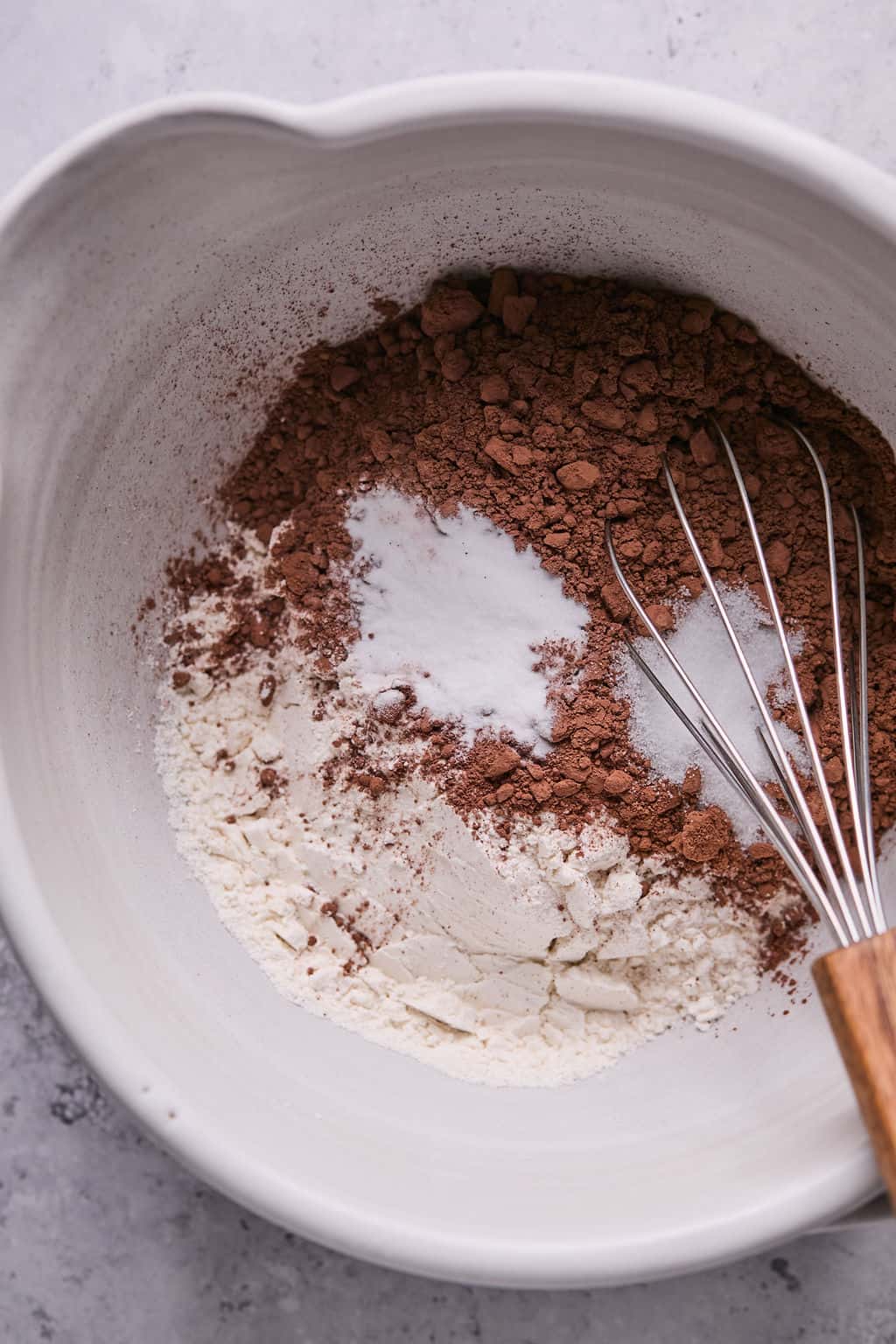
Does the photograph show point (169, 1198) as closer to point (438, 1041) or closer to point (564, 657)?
point (438, 1041)

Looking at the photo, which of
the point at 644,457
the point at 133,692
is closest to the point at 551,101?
the point at 644,457

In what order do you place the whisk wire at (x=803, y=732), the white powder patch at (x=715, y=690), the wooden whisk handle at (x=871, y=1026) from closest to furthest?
the wooden whisk handle at (x=871, y=1026) → the whisk wire at (x=803, y=732) → the white powder patch at (x=715, y=690)

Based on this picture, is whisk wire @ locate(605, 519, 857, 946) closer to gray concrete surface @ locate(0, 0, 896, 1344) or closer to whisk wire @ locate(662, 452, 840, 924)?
whisk wire @ locate(662, 452, 840, 924)

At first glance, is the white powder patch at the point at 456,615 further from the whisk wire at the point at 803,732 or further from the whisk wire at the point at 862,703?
the whisk wire at the point at 862,703

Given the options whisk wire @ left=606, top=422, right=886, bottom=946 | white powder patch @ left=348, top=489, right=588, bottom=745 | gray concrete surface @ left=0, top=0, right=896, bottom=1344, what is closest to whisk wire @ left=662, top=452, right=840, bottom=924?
whisk wire @ left=606, top=422, right=886, bottom=946

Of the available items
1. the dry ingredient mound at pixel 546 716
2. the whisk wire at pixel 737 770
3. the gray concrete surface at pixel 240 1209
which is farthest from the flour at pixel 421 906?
the gray concrete surface at pixel 240 1209

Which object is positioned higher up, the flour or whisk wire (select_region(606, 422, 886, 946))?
whisk wire (select_region(606, 422, 886, 946))
